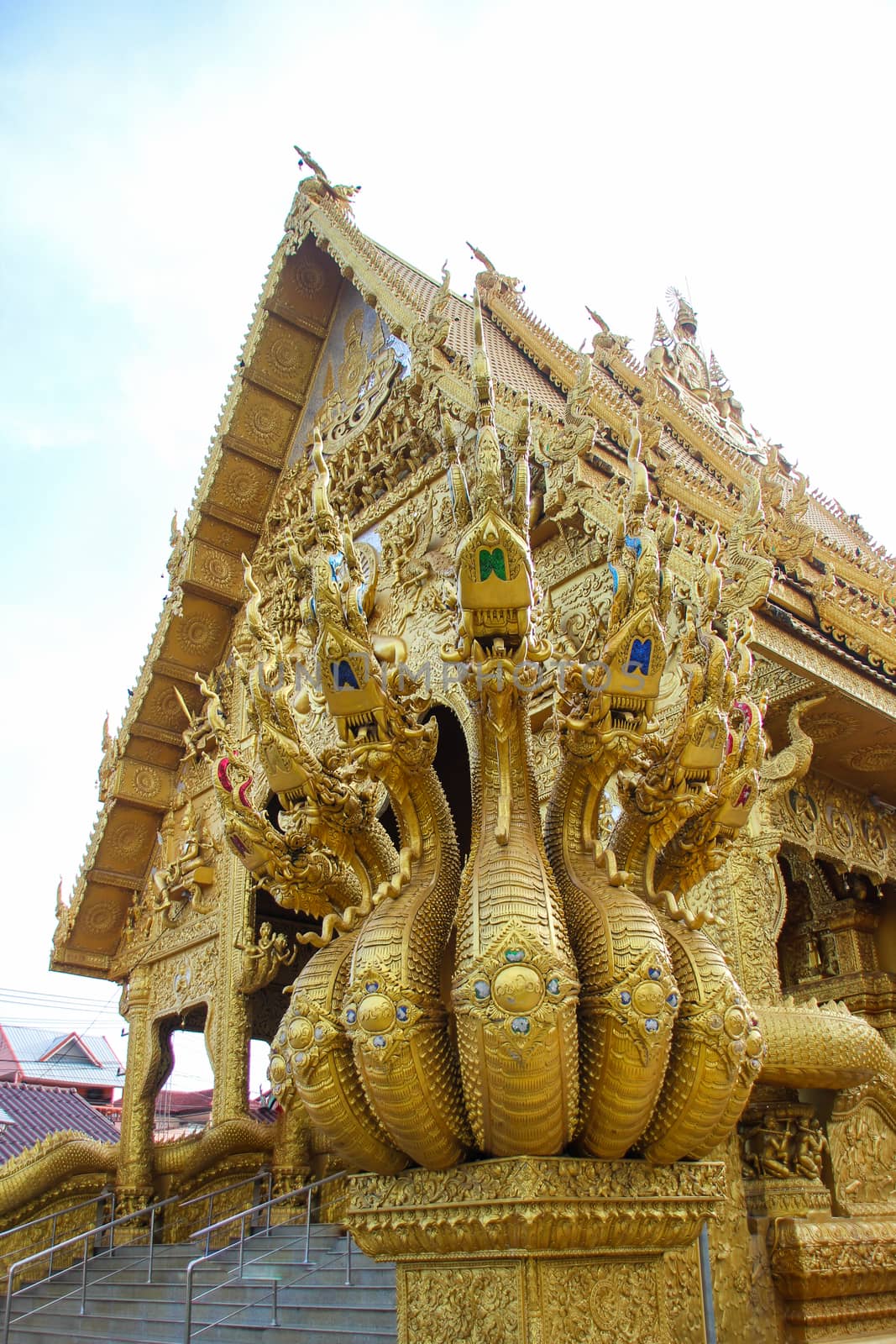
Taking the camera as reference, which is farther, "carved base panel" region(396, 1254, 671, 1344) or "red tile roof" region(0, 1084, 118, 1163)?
"red tile roof" region(0, 1084, 118, 1163)

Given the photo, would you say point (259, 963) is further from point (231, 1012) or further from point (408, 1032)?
point (408, 1032)

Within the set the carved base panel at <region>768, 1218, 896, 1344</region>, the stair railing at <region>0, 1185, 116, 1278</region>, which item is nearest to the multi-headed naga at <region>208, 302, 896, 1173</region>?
the carved base panel at <region>768, 1218, 896, 1344</region>

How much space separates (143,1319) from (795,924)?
478 centimetres

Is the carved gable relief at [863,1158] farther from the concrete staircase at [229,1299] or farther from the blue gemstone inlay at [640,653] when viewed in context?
the blue gemstone inlay at [640,653]

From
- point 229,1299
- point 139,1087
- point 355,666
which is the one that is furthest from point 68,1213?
point 355,666

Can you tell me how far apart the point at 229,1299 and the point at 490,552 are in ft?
14.6

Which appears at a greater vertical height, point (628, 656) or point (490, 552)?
point (490, 552)

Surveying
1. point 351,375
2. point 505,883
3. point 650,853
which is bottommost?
point 505,883

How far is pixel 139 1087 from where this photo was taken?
8.20m

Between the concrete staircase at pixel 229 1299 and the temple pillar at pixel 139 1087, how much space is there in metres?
0.40

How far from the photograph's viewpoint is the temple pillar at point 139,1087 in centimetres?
772

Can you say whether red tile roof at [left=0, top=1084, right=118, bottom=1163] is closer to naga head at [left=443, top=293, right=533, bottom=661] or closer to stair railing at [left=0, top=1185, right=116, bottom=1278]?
stair railing at [left=0, top=1185, right=116, bottom=1278]

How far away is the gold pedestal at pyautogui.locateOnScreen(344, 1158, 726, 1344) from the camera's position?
2670mm

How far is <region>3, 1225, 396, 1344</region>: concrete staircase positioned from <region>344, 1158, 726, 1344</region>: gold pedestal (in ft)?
4.64
